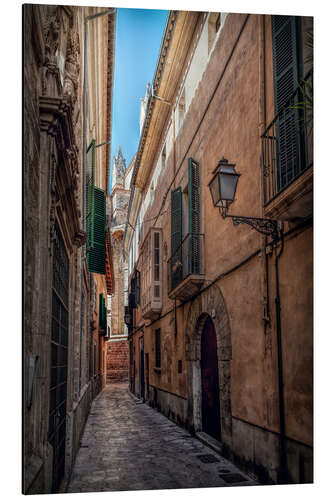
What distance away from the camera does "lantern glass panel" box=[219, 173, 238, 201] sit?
16.0 feet

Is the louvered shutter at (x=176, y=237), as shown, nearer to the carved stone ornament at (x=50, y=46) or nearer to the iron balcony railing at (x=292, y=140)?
the iron balcony railing at (x=292, y=140)

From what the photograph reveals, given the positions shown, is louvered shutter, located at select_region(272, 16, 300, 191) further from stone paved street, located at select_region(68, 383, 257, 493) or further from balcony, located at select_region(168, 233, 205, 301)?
balcony, located at select_region(168, 233, 205, 301)

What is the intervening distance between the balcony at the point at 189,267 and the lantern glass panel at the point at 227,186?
2692 millimetres

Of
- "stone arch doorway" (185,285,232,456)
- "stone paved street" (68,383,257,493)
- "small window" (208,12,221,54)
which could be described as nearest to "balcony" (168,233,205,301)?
"stone arch doorway" (185,285,232,456)

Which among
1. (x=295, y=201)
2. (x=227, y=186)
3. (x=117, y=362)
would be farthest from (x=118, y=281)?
(x=295, y=201)

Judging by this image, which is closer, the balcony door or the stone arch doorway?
the balcony door

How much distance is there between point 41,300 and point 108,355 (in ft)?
89.8

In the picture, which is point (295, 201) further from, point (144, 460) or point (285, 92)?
point (144, 460)

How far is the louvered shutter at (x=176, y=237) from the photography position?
28.7ft

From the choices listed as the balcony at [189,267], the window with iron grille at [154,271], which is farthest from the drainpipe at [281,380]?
the window with iron grille at [154,271]

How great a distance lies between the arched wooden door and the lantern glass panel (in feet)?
10.5

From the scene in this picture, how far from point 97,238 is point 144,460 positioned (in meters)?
4.76

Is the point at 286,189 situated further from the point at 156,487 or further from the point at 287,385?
the point at 156,487

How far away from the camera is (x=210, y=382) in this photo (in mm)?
7531
